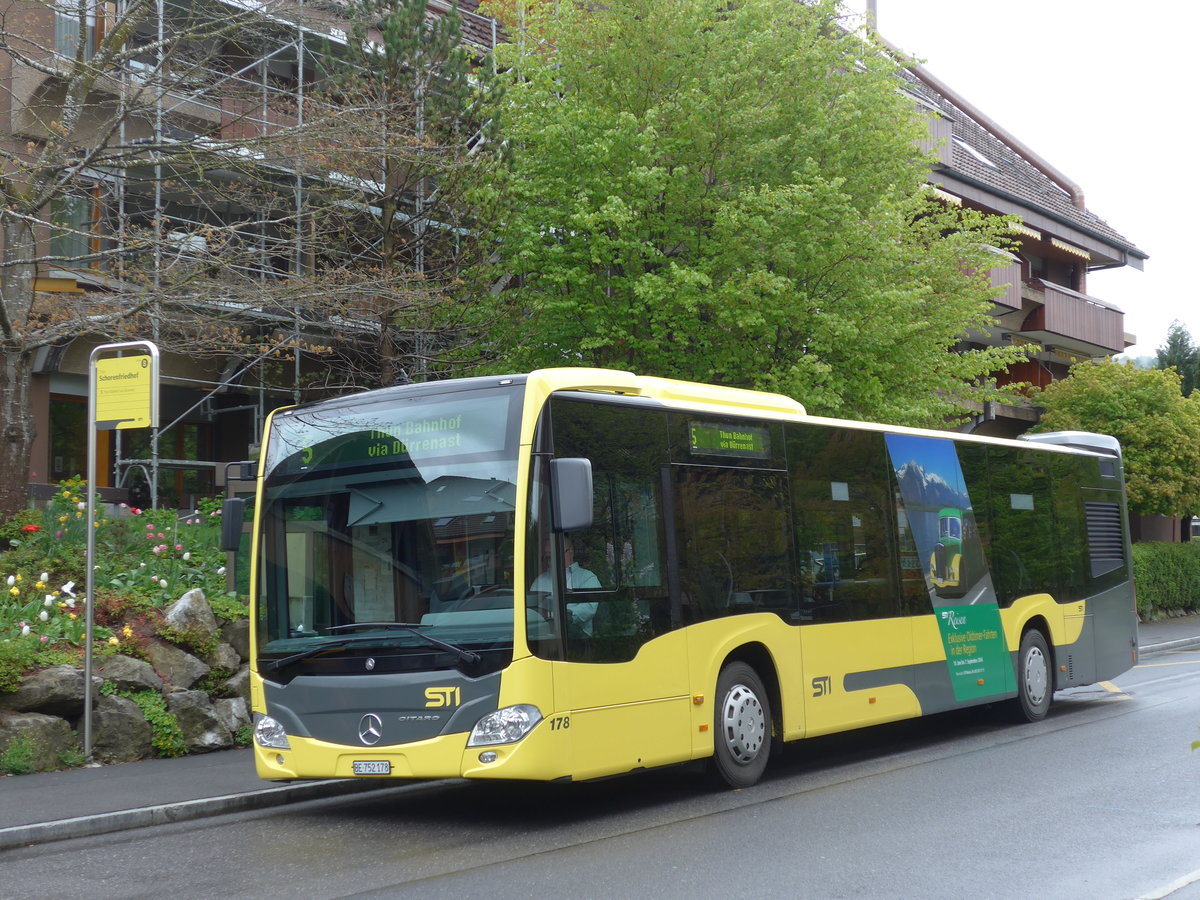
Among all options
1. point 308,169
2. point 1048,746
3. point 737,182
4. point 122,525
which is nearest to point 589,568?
point 1048,746

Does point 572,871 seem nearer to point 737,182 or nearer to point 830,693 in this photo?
point 830,693

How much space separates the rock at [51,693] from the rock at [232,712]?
133 cm

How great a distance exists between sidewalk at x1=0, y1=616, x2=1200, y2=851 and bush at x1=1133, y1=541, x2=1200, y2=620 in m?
25.6

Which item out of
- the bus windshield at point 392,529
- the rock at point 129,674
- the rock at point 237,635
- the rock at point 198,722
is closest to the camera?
the bus windshield at point 392,529

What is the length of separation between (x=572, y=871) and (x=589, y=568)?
214 cm

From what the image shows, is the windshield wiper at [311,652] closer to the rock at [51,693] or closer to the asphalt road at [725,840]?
the asphalt road at [725,840]

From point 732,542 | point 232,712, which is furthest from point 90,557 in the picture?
point 732,542

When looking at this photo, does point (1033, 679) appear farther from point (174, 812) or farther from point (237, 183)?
point (237, 183)

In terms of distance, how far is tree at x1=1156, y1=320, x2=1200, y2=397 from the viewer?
48.4m

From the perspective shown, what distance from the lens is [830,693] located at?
1088cm

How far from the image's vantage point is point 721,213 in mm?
18219

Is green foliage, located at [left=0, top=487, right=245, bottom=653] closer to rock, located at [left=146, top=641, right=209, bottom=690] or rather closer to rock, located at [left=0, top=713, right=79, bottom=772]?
rock, located at [left=146, top=641, right=209, bottom=690]

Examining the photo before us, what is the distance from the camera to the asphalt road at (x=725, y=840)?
678 centimetres

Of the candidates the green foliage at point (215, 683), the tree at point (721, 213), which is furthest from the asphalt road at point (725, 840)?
the tree at point (721, 213)
